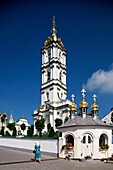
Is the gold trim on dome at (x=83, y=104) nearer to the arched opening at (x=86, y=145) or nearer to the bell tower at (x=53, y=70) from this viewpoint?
the arched opening at (x=86, y=145)

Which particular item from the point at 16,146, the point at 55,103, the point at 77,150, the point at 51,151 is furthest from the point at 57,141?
the point at 55,103

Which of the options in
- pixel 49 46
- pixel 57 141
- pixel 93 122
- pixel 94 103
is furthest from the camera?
pixel 49 46

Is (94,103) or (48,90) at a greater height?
(48,90)

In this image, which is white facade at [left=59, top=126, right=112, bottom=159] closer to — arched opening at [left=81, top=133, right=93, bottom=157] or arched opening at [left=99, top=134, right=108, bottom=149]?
arched opening at [left=81, top=133, right=93, bottom=157]

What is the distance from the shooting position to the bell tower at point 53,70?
5125 centimetres

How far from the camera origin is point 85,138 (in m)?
16.5

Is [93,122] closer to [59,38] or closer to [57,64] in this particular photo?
[57,64]

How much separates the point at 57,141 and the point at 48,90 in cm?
3439

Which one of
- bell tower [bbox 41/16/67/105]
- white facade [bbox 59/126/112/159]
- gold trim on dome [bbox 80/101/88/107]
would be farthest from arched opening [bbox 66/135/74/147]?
bell tower [bbox 41/16/67/105]

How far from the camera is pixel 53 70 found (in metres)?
51.6

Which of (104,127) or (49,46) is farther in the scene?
(49,46)

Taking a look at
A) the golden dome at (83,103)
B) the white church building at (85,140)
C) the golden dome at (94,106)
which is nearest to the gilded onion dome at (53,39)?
the golden dome at (94,106)

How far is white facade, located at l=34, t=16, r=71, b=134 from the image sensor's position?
162ft

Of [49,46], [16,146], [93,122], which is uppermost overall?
[49,46]
